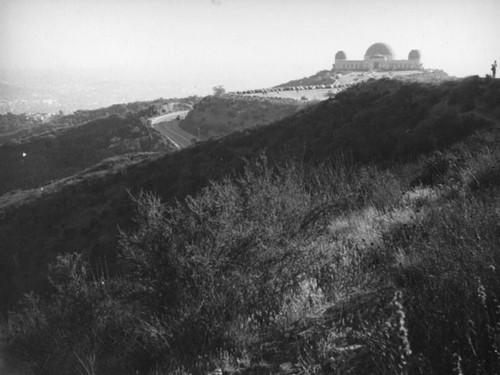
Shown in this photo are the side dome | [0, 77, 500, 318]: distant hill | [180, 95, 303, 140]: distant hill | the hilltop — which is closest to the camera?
the hilltop

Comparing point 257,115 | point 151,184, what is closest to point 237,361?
point 151,184

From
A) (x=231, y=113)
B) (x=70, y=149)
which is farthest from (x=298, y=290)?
(x=70, y=149)

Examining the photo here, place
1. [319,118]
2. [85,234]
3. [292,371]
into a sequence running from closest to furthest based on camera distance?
[292,371] < [85,234] < [319,118]

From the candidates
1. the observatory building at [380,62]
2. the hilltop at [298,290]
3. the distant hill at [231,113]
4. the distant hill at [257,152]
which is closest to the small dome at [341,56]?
the observatory building at [380,62]

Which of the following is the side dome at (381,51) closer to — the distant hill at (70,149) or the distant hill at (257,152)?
the distant hill at (70,149)

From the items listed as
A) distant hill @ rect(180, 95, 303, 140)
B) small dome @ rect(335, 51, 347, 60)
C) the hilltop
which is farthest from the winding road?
small dome @ rect(335, 51, 347, 60)

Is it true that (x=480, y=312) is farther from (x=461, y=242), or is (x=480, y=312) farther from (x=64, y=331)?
(x=64, y=331)

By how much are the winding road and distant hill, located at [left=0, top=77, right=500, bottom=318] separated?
13576mm

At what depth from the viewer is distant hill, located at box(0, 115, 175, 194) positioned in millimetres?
38031

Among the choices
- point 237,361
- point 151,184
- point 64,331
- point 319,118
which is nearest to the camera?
point 237,361

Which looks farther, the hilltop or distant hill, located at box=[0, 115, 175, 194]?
distant hill, located at box=[0, 115, 175, 194]

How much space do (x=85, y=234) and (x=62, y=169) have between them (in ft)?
83.9

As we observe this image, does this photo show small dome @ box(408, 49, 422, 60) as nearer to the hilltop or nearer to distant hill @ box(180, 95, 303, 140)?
distant hill @ box(180, 95, 303, 140)

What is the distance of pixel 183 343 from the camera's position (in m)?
3.57
